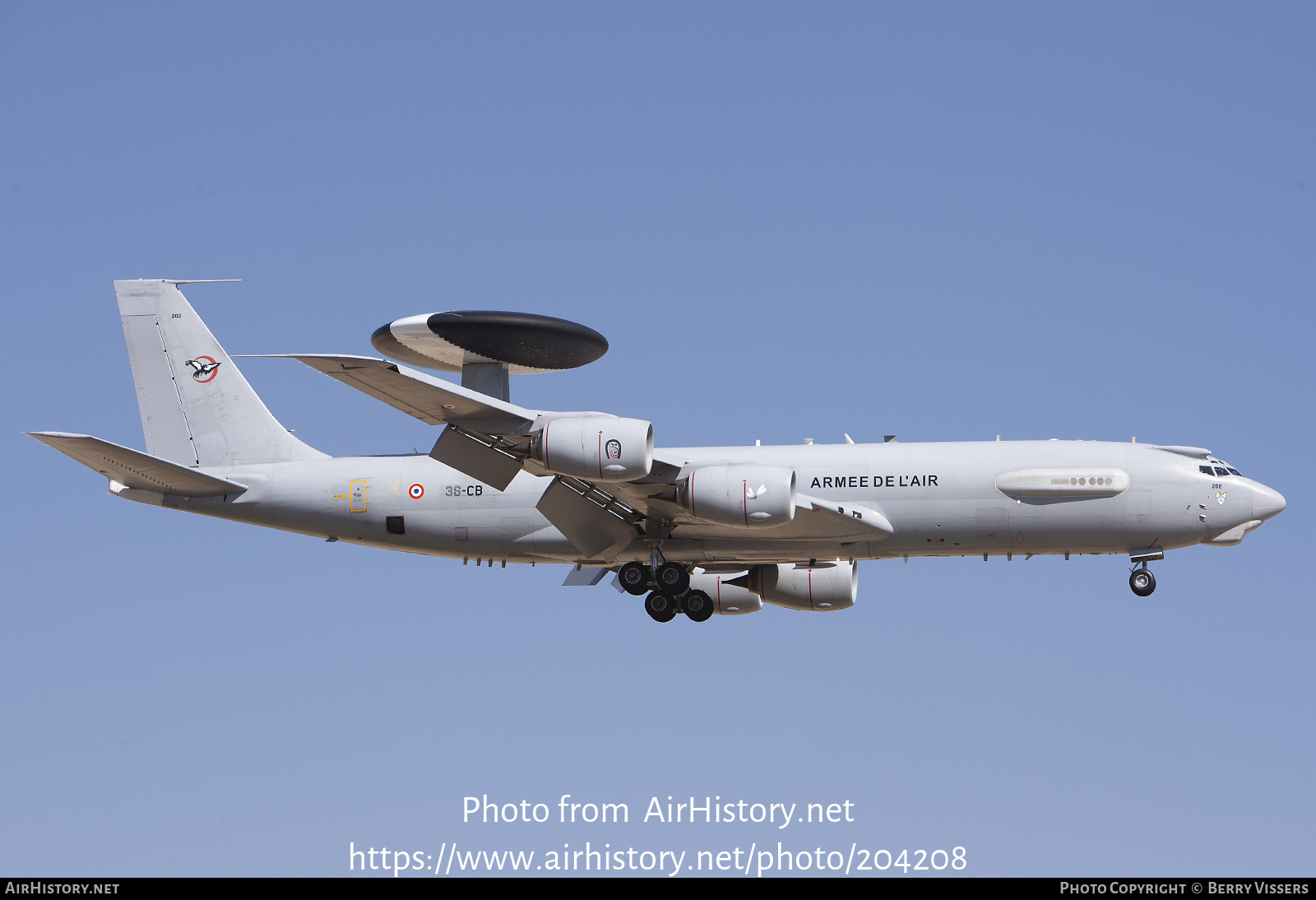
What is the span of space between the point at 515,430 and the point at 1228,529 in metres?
17.7

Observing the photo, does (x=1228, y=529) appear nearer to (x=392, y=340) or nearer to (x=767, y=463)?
(x=767, y=463)

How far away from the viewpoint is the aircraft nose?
1430 inches

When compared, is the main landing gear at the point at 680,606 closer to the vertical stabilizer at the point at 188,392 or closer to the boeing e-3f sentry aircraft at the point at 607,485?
the boeing e-3f sentry aircraft at the point at 607,485

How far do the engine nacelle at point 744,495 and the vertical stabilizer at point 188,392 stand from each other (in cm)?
1246

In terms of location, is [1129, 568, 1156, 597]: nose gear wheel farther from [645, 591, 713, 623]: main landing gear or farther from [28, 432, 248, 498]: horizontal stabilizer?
[28, 432, 248, 498]: horizontal stabilizer

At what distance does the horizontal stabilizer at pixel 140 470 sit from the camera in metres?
36.4

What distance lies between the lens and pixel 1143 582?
36.8 m

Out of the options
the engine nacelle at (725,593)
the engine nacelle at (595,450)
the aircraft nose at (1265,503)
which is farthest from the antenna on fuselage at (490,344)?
the aircraft nose at (1265,503)

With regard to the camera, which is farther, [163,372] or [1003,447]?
[163,372]

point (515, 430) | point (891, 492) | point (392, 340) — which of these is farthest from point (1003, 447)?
point (392, 340)

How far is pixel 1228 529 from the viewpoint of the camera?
36344mm

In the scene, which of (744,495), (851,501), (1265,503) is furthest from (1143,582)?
(744,495)

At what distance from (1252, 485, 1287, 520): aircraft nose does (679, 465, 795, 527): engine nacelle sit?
11.6 m

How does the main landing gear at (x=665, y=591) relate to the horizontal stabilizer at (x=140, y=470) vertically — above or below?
below
